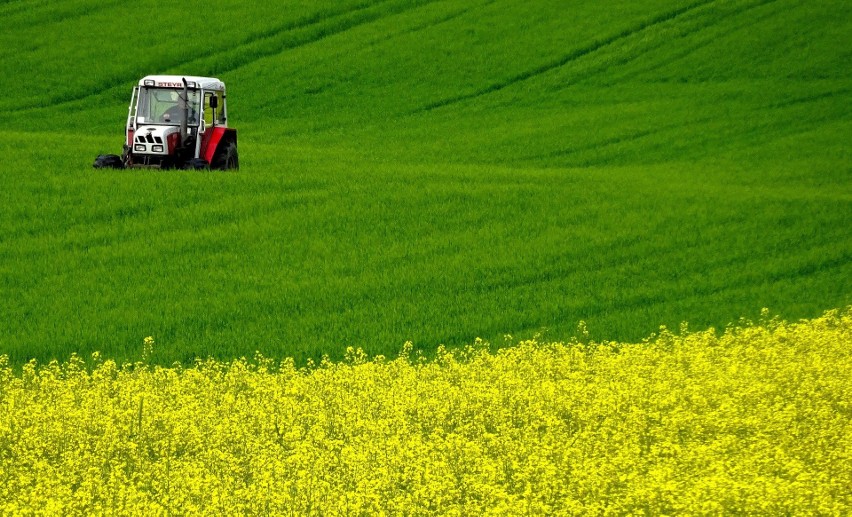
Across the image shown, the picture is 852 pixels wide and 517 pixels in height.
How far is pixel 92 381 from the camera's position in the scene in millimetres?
13234

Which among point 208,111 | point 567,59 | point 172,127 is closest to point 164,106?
point 172,127

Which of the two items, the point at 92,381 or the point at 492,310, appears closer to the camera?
the point at 92,381

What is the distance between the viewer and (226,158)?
25734mm

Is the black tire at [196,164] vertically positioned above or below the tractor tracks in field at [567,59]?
above

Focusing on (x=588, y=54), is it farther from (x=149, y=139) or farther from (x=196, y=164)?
(x=149, y=139)

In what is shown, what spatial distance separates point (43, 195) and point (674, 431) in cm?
1520

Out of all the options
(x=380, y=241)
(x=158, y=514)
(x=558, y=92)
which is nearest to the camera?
(x=158, y=514)

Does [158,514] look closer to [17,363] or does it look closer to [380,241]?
[17,363]

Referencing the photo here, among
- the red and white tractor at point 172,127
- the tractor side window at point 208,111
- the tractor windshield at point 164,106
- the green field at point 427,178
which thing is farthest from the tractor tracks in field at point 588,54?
the tractor windshield at point 164,106

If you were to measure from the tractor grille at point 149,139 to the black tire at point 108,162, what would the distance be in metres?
0.81

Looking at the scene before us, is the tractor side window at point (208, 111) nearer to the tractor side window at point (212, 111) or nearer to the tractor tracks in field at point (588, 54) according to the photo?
the tractor side window at point (212, 111)

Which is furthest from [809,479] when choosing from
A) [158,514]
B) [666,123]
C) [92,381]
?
[666,123]

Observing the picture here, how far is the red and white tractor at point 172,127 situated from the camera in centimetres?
2459

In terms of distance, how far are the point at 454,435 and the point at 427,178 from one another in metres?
15.2
